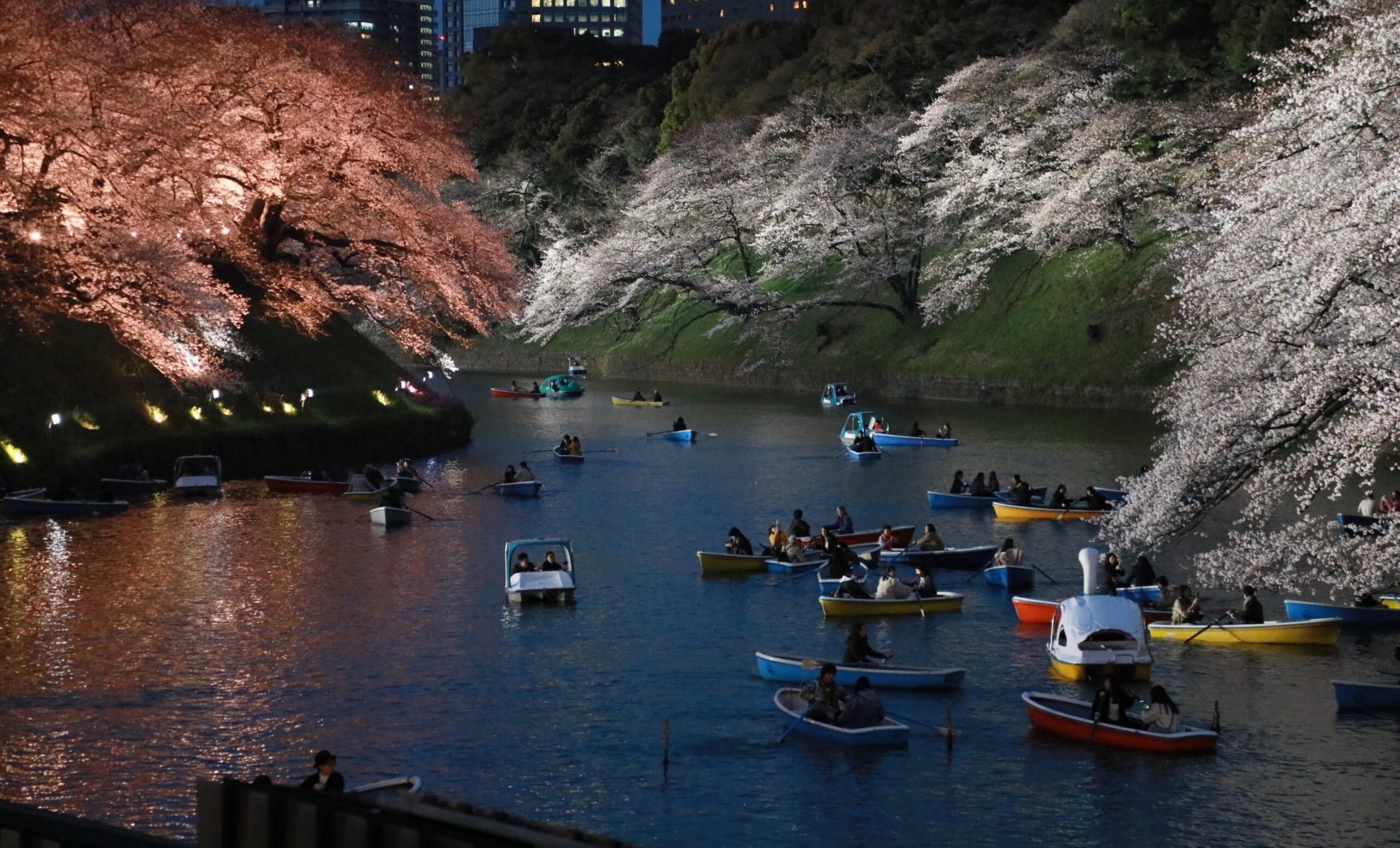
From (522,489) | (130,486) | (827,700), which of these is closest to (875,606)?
(827,700)

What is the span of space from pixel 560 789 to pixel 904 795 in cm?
389

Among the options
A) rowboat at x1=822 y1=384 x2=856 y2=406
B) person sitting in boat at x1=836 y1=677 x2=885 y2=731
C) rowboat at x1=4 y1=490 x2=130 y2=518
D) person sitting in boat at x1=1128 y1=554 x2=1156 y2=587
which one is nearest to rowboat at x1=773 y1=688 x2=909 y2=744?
person sitting in boat at x1=836 y1=677 x2=885 y2=731

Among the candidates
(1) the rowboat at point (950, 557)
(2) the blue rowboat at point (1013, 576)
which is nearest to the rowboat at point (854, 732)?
(2) the blue rowboat at point (1013, 576)

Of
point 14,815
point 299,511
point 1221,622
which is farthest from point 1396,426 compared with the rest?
point 299,511

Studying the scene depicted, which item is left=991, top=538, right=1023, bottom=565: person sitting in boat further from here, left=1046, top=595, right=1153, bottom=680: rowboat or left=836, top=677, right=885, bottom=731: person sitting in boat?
left=836, top=677, right=885, bottom=731: person sitting in boat

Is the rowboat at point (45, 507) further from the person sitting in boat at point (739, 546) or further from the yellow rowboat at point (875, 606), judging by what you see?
the yellow rowboat at point (875, 606)

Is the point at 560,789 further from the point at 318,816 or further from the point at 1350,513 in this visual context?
the point at 1350,513

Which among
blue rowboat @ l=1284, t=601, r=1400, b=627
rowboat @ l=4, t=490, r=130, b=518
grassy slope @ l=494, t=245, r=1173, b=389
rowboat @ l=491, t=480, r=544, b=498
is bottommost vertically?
blue rowboat @ l=1284, t=601, r=1400, b=627

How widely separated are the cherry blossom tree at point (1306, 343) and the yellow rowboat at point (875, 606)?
3.67 m

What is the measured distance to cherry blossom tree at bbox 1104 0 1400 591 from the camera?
18.4 meters

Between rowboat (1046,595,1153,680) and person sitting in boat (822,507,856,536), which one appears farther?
person sitting in boat (822,507,856,536)

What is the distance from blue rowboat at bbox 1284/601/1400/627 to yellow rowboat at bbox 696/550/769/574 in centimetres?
1007

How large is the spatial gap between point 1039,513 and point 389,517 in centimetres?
1545

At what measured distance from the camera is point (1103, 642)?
20578 millimetres
